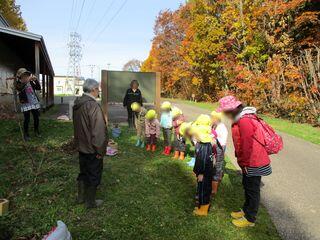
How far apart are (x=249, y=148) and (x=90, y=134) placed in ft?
7.26

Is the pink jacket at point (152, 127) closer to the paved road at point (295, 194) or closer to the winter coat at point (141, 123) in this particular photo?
the winter coat at point (141, 123)

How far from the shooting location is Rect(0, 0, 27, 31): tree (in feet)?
143

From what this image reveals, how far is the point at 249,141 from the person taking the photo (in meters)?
4.58

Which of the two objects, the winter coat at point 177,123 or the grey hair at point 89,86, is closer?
the grey hair at point 89,86

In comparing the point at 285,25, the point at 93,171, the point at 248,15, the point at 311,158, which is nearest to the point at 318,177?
the point at 311,158

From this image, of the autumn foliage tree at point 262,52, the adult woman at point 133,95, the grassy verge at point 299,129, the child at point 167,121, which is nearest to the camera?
the child at point 167,121

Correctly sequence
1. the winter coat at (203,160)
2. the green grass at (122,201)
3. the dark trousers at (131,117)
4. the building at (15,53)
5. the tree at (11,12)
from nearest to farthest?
the green grass at (122,201) → the winter coat at (203,160) → the dark trousers at (131,117) → the building at (15,53) → the tree at (11,12)

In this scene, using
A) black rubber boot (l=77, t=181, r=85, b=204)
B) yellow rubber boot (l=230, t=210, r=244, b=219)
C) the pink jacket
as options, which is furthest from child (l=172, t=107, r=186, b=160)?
black rubber boot (l=77, t=181, r=85, b=204)

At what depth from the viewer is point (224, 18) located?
25531 mm

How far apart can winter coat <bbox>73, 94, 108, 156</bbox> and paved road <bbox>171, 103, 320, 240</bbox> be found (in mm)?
2782

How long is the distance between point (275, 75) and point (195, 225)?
14.5m

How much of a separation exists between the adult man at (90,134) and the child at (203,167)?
138 cm

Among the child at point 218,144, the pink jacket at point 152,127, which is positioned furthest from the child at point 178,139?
the child at point 218,144

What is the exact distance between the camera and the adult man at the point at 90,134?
498cm
